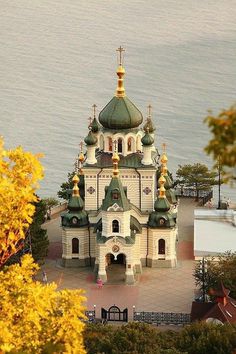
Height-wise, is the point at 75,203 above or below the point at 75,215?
above

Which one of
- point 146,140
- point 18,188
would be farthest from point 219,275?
point 18,188

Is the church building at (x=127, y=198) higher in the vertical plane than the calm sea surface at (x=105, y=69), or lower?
lower

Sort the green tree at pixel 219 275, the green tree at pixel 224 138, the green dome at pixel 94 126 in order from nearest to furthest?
the green tree at pixel 224 138, the green tree at pixel 219 275, the green dome at pixel 94 126

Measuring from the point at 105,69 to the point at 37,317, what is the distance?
46315 millimetres

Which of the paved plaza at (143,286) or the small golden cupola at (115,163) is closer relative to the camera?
the paved plaza at (143,286)

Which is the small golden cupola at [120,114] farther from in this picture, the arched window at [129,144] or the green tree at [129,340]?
the green tree at [129,340]

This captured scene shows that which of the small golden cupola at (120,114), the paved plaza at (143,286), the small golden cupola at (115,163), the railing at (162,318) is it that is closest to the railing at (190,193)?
the paved plaza at (143,286)

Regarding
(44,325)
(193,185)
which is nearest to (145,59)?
(193,185)

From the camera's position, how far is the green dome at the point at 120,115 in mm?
26172

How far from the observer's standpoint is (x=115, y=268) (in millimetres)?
25766

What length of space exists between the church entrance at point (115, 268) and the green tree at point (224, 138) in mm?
17947

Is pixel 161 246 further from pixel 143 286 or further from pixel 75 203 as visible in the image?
pixel 75 203

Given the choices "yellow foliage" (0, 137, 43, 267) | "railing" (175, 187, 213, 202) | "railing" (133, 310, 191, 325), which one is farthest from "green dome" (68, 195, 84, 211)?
"yellow foliage" (0, 137, 43, 267)

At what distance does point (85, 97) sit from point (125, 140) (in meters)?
23.7
